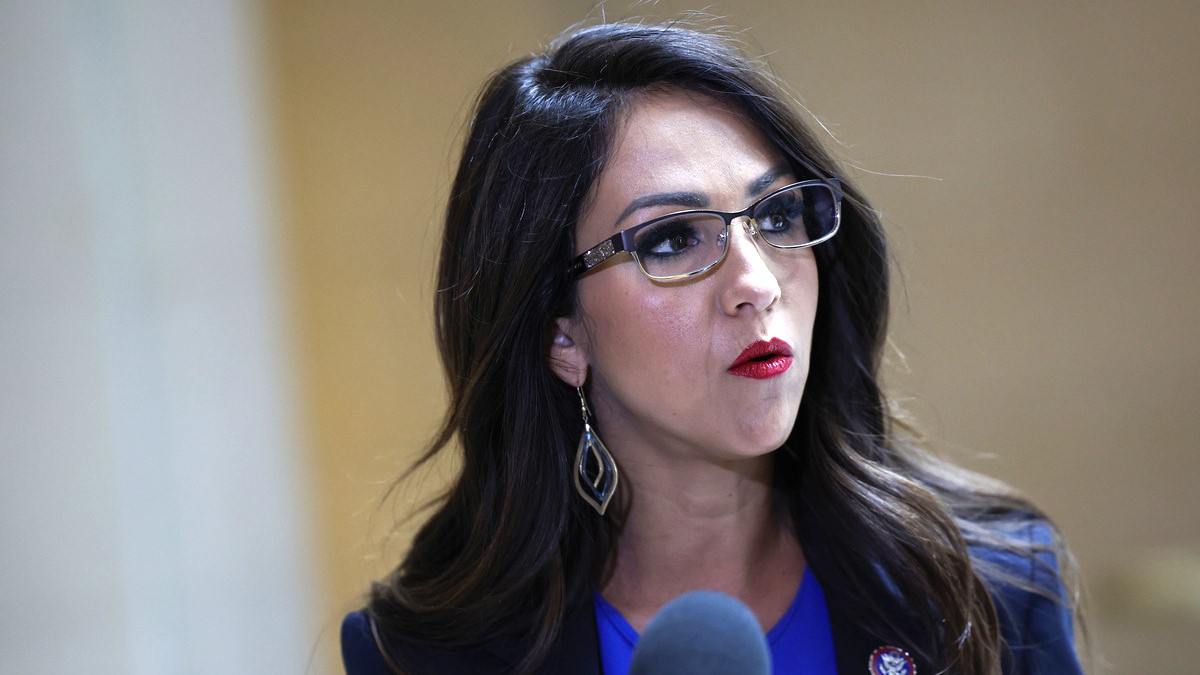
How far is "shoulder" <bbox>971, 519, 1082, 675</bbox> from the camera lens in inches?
60.9

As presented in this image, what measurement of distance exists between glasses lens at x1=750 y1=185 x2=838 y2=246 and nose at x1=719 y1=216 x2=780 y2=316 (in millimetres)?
30

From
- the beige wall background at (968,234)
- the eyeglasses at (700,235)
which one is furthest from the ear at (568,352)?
the beige wall background at (968,234)

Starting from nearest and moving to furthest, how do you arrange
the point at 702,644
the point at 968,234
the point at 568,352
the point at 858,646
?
the point at 702,644 → the point at 858,646 → the point at 568,352 → the point at 968,234

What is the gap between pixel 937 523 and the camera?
1.60 meters

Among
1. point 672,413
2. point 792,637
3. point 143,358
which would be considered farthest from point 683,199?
point 143,358

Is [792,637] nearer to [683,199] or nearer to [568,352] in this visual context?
[568,352]

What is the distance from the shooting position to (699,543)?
5.44 ft

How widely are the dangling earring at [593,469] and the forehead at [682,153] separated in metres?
0.34

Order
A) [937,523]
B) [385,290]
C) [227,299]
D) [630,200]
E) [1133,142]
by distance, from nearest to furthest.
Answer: [630,200], [937,523], [227,299], [1133,142], [385,290]

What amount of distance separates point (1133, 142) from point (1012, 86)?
1.15 ft

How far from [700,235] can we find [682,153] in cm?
12

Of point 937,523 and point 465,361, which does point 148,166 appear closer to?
point 465,361

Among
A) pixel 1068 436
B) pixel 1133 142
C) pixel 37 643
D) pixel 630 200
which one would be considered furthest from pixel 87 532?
pixel 1133 142

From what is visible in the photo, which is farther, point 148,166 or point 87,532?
point 148,166
